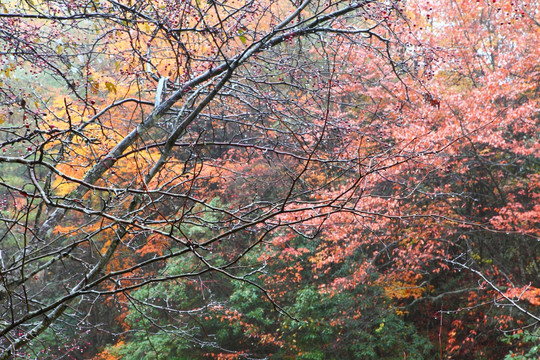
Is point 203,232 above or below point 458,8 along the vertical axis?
below

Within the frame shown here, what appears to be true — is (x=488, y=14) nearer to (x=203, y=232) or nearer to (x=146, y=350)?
(x=203, y=232)

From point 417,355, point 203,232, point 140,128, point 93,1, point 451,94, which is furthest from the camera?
point 203,232

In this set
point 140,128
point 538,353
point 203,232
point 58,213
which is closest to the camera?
point 140,128

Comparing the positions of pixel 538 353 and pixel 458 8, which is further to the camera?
pixel 458 8

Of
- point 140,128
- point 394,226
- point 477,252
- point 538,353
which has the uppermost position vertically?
point 140,128

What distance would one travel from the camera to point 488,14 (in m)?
8.53

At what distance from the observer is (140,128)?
10.1ft

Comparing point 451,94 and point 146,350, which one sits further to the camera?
point 146,350

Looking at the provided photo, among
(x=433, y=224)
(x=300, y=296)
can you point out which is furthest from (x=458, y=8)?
(x=300, y=296)

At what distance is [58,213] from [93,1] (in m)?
1.76

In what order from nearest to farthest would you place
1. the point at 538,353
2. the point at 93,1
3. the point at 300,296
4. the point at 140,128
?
1. the point at 93,1
2. the point at 140,128
3. the point at 538,353
4. the point at 300,296

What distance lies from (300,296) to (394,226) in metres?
2.30

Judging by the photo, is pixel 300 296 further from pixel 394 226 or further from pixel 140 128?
pixel 140 128

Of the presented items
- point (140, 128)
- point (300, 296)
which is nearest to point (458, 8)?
point (300, 296)
